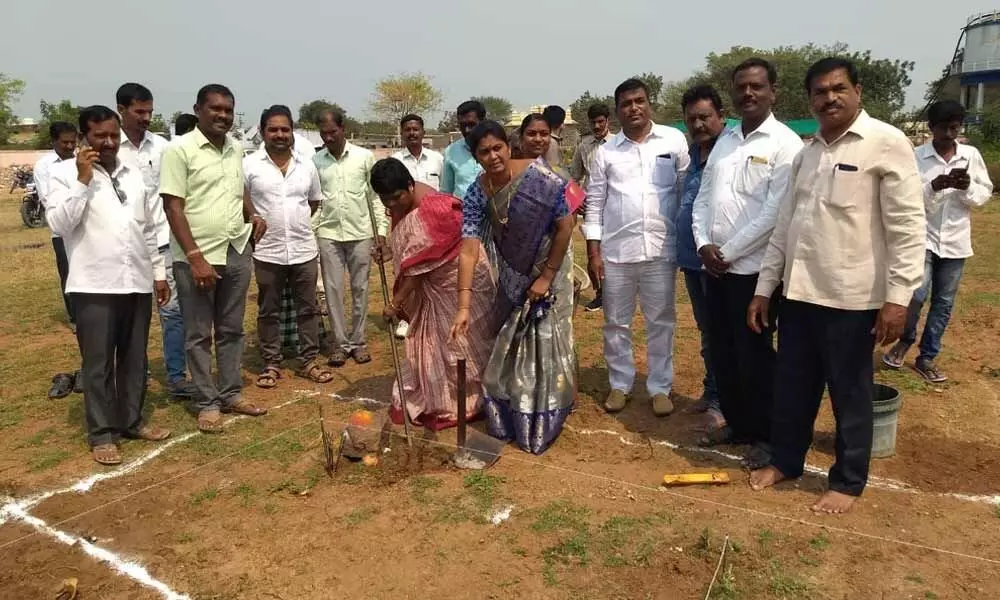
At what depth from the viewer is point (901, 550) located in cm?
319

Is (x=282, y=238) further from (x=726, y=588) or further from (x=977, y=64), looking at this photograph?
(x=977, y=64)

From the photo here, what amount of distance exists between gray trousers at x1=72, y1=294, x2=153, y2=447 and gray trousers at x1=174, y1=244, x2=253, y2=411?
14.3 inches

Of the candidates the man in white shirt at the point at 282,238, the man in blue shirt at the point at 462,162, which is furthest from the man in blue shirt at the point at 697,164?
the man in white shirt at the point at 282,238

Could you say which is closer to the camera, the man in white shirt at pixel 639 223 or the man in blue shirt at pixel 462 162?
the man in white shirt at pixel 639 223

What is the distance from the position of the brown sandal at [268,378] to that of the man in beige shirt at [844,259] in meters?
3.91

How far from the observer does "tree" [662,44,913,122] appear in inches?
1622

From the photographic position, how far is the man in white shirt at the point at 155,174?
5219 millimetres

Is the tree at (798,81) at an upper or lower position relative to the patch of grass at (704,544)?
upper

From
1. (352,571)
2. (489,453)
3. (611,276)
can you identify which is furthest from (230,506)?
(611,276)

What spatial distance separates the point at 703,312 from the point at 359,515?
2.51 metres

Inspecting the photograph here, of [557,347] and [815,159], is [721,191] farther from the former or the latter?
[557,347]

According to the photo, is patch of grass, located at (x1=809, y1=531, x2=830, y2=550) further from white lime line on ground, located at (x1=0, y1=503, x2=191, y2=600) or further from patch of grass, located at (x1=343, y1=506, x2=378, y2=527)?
white lime line on ground, located at (x1=0, y1=503, x2=191, y2=600)

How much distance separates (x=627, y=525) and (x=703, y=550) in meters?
0.39

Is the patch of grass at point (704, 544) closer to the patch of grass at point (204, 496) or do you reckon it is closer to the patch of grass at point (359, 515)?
the patch of grass at point (359, 515)
